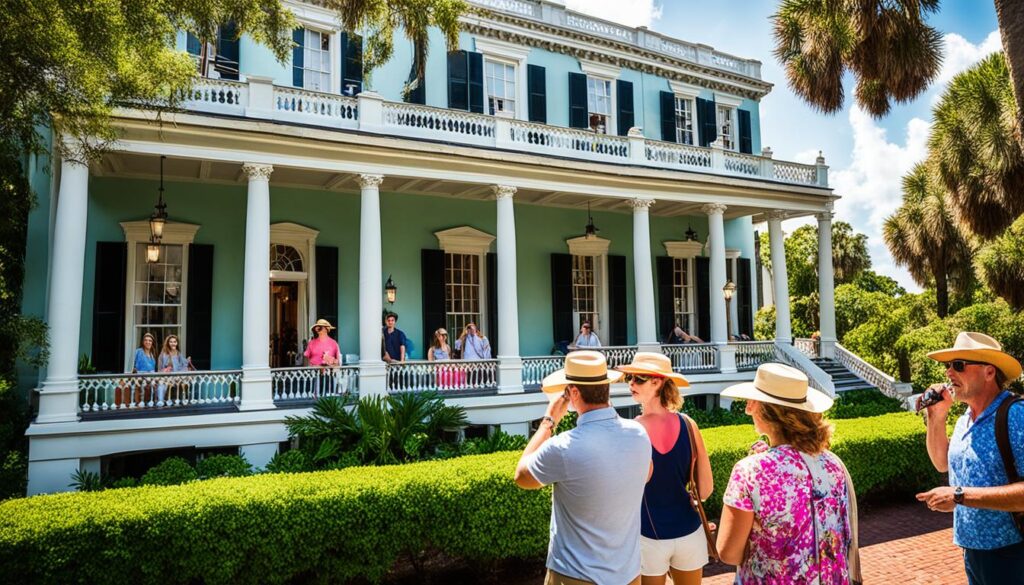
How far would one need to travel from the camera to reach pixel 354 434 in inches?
389

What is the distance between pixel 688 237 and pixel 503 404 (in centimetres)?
863

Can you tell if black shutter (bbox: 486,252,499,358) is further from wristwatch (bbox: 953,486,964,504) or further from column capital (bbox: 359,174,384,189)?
wristwatch (bbox: 953,486,964,504)

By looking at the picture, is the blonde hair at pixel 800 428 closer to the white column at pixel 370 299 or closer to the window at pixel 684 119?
the white column at pixel 370 299

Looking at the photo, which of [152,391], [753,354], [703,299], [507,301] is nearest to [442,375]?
[507,301]

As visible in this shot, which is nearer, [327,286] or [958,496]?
[958,496]

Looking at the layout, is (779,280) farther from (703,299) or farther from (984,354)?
(984,354)

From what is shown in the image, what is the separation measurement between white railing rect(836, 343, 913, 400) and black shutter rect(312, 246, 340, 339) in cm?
1323

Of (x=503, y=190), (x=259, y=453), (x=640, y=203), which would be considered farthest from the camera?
(x=640, y=203)

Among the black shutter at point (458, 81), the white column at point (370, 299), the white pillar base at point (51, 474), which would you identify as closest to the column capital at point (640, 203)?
the black shutter at point (458, 81)

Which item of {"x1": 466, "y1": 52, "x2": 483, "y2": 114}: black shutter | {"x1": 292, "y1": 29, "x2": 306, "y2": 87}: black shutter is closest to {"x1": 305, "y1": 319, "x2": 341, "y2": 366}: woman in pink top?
{"x1": 292, "y1": 29, "x2": 306, "y2": 87}: black shutter

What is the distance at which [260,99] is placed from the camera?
1160 cm

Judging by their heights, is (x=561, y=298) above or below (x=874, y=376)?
above

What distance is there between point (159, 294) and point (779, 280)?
14850 mm

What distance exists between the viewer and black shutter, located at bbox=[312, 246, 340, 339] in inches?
547
